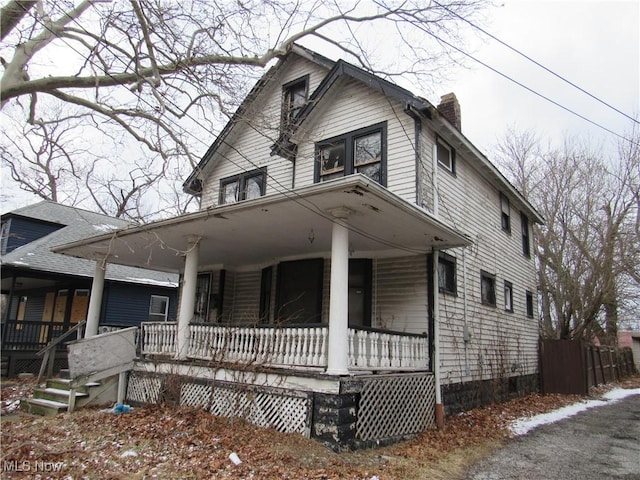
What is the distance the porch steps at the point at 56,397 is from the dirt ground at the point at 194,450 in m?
0.37

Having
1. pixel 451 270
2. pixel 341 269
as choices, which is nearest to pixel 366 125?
pixel 451 270

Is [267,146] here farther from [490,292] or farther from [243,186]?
[490,292]

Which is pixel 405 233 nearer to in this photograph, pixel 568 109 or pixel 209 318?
pixel 568 109

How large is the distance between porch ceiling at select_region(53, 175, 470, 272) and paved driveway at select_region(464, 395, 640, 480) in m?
3.81

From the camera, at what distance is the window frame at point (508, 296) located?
13762 millimetres

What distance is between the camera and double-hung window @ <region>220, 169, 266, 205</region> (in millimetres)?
13219

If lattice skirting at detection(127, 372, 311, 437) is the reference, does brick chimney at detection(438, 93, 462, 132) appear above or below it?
above

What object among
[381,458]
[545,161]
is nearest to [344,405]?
[381,458]

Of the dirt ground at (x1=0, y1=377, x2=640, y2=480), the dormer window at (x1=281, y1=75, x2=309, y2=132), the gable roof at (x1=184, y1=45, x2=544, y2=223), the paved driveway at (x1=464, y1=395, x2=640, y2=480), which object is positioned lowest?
the paved driveway at (x1=464, y1=395, x2=640, y2=480)

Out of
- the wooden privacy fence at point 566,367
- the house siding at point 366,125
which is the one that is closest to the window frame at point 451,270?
the house siding at point 366,125

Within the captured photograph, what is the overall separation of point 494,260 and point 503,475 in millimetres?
7805

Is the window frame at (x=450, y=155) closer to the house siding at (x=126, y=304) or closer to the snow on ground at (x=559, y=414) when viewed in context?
the snow on ground at (x=559, y=414)

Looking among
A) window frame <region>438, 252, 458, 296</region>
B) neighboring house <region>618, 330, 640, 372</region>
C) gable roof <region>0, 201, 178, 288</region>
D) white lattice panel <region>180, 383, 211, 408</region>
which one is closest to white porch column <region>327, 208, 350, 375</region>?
white lattice panel <region>180, 383, 211, 408</region>

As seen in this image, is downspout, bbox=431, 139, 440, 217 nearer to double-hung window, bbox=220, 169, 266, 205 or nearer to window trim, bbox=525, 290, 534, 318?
double-hung window, bbox=220, 169, 266, 205
